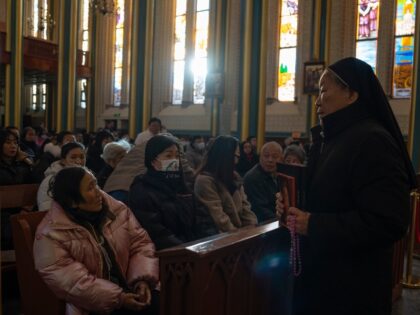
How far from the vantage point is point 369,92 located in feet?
5.96

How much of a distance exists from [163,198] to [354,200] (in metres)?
1.58

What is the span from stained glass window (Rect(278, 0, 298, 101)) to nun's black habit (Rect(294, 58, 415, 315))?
494 inches

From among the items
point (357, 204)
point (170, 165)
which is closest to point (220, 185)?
point (170, 165)

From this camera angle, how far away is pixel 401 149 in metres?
1.77

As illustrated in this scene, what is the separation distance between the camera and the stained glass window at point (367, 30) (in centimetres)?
1260

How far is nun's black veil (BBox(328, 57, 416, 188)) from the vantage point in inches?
70.9

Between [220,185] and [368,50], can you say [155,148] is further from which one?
[368,50]

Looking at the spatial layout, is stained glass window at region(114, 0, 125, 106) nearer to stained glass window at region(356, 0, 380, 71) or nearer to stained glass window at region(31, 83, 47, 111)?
stained glass window at region(31, 83, 47, 111)

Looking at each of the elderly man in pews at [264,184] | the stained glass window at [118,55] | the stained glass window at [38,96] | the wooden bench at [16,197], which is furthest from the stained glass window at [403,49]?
the stained glass window at [38,96]

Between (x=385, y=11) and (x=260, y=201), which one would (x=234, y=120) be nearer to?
(x=385, y=11)

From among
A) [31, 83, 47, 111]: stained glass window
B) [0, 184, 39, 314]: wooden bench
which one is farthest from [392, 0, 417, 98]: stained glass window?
[31, 83, 47, 111]: stained glass window

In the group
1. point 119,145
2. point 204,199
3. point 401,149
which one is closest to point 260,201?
point 204,199

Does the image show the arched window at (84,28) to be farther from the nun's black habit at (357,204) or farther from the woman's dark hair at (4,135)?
the nun's black habit at (357,204)

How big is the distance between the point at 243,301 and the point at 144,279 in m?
0.58
